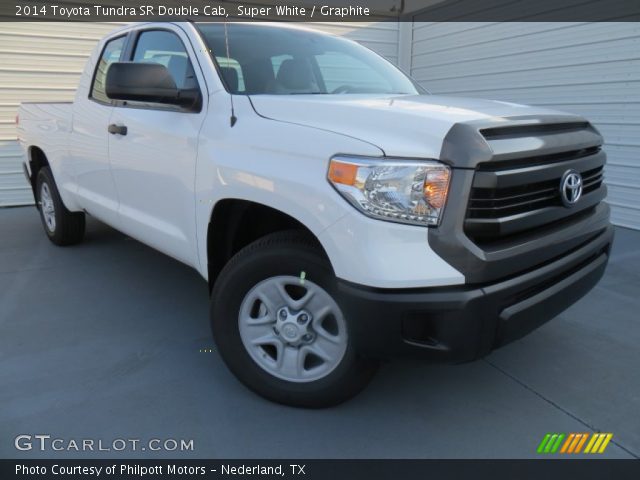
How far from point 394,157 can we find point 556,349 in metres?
→ 1.83

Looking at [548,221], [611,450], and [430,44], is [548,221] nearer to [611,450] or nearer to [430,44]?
[611,450]

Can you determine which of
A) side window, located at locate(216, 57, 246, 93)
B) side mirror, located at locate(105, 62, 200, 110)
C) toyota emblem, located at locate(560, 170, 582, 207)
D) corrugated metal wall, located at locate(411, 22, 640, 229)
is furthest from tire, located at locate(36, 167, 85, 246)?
corrugated metal wall, located at locate(411, 22, 640, 229)

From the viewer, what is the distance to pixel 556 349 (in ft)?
9.68

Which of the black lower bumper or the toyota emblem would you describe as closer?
the black lower bumper

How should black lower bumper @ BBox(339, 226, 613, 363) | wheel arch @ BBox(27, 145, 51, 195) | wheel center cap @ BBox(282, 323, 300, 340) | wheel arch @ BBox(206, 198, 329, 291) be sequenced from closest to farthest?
black lower bumper @ BBox(339, 226, 613, 363), wheel center cap @ BBox(282, 323, 300, 340), wheel arch @ BBox(206, 198, 329, 291), wheel arch @ BBox(27, 145, 51, 195)

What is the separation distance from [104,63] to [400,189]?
10.3ft

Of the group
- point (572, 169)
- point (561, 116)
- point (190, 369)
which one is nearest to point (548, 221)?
point (572, 169)

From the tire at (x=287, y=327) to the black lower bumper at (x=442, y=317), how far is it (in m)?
0.20

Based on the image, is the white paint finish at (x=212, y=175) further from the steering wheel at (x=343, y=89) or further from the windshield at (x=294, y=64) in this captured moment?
the steering wheel at (x=343, y=89)

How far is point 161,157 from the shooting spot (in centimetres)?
283

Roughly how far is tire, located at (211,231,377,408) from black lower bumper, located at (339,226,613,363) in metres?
0.20

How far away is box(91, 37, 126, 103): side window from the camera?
3736 millimetres

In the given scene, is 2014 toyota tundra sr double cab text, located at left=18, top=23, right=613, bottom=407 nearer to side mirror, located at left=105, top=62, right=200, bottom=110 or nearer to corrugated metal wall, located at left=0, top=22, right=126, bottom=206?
side mirror, located at left=105, top=62, right=200, bottom=110

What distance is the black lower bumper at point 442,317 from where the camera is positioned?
1.82m
